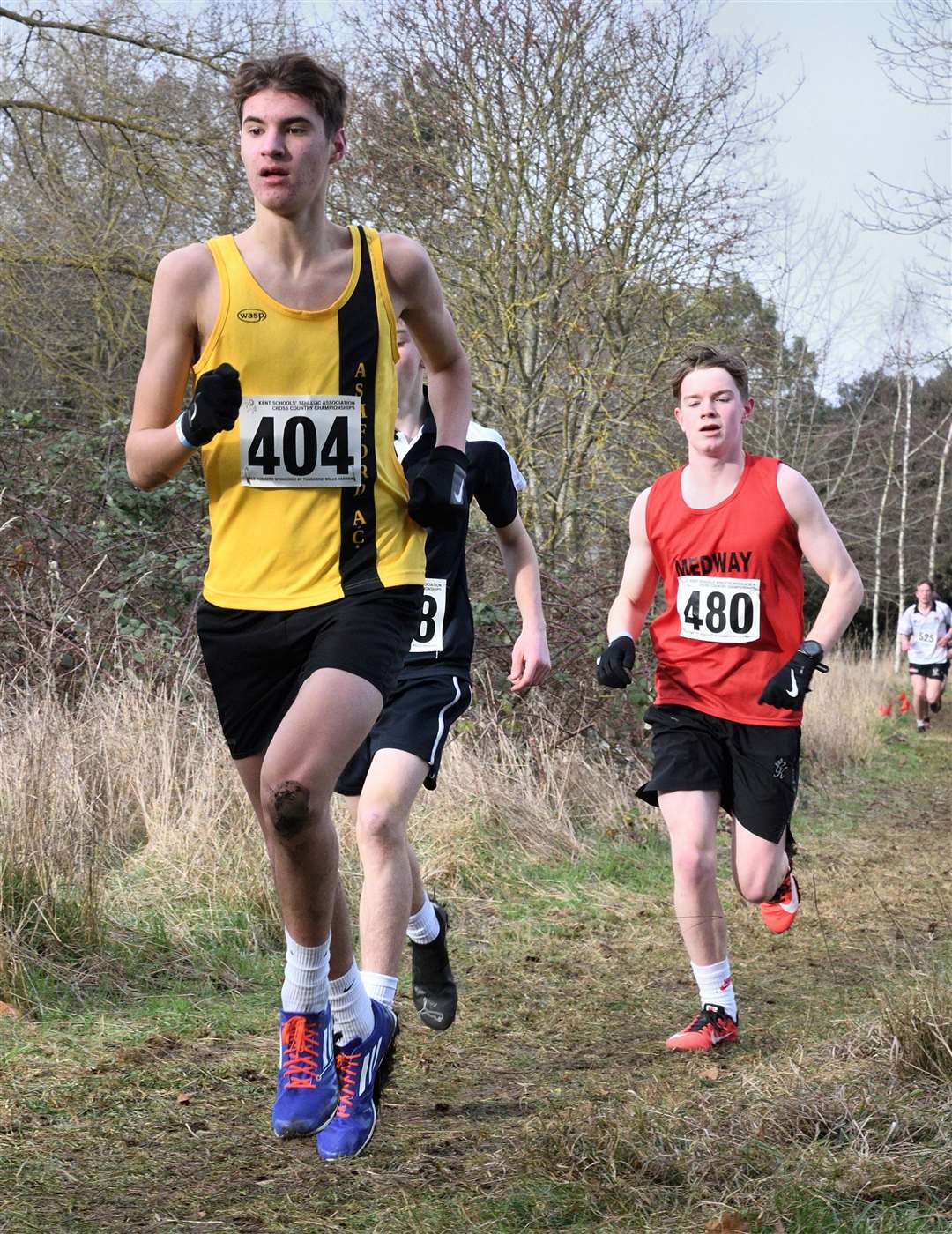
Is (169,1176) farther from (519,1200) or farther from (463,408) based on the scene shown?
(463,408)

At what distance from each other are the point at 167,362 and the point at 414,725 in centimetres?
158

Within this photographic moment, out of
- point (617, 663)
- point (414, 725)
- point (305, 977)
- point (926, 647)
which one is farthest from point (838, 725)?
point (305, 977)

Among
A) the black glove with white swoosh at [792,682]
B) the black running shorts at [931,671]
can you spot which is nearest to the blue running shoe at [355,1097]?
the black glove with white swoosh at [792,682]

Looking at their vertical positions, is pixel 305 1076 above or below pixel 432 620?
below

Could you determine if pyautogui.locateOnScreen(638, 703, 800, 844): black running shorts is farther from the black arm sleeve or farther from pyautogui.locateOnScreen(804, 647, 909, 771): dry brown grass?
pyautogui.locateOnScreen(804, 647, 909, 771): dry brown grass

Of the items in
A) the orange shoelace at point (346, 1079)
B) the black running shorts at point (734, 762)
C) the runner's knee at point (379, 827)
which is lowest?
the orange shoelace at point (346, 1079)

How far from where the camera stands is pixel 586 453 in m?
13.8

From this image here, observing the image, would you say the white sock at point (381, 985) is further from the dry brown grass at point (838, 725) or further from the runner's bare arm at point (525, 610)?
the dry brown grass at point (838, 725)

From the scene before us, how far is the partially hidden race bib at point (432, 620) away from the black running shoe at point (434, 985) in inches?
35.7

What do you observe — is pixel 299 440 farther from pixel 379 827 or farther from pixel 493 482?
pixel 493 482

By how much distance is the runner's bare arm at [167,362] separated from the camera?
3.09 m

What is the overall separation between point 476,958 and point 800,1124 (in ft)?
9.55

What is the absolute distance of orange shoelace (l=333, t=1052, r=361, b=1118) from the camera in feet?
10.8

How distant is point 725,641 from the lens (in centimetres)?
479
